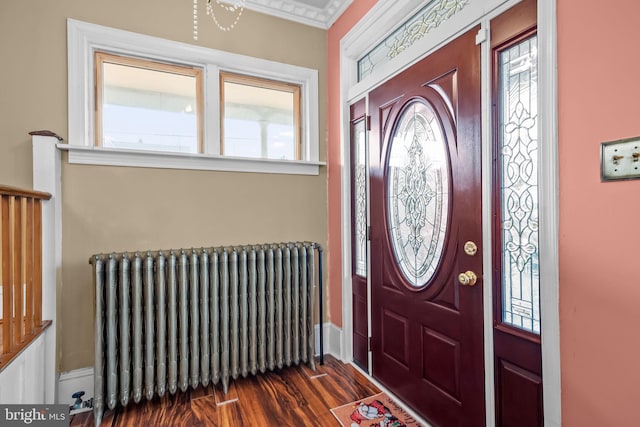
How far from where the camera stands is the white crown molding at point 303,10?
255 cm

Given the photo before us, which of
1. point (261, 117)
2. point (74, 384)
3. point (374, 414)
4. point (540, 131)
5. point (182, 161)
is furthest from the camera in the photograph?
point (261, 117)

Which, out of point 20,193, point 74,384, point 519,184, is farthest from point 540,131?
point 74,384

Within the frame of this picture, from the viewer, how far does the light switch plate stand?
969 mm

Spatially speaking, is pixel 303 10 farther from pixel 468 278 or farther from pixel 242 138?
pixel 468 278

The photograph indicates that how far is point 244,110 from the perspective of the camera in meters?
2.61

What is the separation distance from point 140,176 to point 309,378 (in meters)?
1.88

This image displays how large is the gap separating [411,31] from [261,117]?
4.26 feet

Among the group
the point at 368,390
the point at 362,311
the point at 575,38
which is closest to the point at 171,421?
the point at 368,390

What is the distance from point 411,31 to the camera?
200cm

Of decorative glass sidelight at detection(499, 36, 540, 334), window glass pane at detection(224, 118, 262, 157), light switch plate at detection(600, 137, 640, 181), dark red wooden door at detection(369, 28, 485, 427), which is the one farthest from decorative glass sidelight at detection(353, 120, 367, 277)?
light switch plate at detection(600, 137, 640, 181)

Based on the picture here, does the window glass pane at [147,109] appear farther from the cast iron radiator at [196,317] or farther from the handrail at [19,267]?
the cast iron radiator at [196,317]

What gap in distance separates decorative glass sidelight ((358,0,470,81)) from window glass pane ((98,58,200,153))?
1.35m

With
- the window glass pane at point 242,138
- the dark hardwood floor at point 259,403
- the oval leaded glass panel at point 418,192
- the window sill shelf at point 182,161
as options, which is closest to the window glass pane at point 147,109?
the window sill shelf at point 182,161

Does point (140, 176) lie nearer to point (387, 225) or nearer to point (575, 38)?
point (387, 225)
